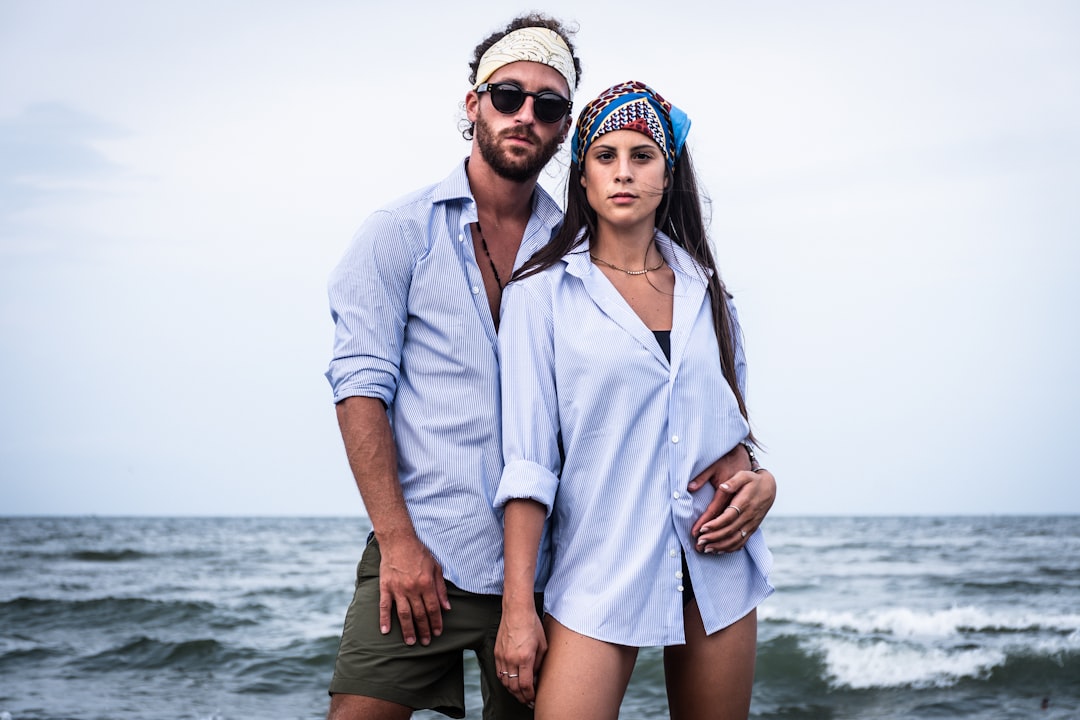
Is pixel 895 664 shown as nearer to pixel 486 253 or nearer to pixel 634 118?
pixel 486 253

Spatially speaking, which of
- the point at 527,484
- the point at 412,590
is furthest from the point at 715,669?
the point at 412,590

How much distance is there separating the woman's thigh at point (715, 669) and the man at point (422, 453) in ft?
1.04

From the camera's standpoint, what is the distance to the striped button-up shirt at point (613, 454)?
8.07ft

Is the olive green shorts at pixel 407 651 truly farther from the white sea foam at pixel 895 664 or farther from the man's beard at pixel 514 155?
the white sea foam at pixel 895 664

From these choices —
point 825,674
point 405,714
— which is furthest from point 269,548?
point 405,714

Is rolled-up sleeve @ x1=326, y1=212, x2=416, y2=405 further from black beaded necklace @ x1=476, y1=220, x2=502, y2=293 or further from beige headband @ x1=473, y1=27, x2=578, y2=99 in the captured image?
beige headband @ x1=473, y1=27, x2=578, y2=99

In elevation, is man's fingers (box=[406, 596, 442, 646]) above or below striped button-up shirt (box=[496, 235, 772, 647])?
below

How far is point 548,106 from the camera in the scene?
298cm

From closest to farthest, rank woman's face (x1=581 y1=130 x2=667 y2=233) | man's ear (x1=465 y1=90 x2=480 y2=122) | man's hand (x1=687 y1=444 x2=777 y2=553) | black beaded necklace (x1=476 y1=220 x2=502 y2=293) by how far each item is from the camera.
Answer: man's hand (x1=687 y1=444 x2=777 y2=553), woman's face (x1=581 y1=130 x2=667 y2=233), black beaded necklace (x1=476 y1=220 x2=502 y2=293), man's ear (x1=465 y1=90 x2=480 y2=122)

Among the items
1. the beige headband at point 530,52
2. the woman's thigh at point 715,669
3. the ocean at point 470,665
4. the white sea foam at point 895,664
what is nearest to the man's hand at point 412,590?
the woman's thigh at point 715,669

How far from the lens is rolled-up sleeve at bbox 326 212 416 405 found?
272 cm

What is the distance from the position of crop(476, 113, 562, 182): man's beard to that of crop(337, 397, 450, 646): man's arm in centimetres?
82

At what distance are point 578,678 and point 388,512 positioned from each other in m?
0.70

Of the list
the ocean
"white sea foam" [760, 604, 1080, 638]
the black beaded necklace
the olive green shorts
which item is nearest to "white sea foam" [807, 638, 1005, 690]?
the ocean
